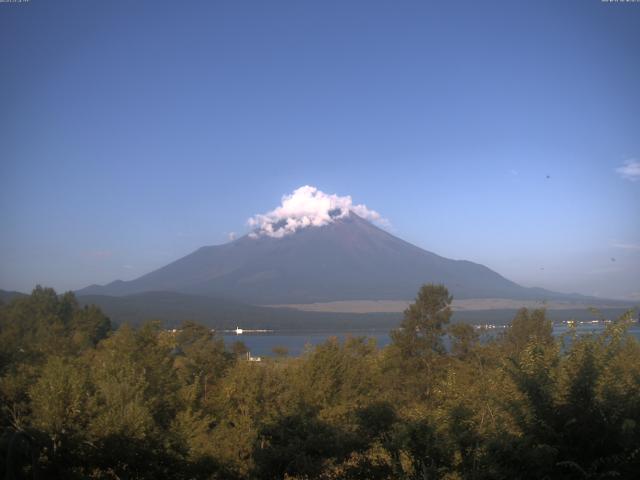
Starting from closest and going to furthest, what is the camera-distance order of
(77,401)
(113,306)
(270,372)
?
1. (77,401)
2. (270,372)
3. (113,306)

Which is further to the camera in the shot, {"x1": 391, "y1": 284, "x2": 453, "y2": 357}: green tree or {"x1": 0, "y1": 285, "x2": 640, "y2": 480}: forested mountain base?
{"x1": 391, "y1": 284, "x2": 453, "y2": 357}: green tree

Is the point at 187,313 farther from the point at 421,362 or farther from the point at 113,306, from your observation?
the point at 421,362

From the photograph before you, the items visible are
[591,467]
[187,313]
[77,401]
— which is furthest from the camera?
[187,313]

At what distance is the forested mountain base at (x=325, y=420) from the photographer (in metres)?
7.00

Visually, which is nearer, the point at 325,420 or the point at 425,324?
the point at 325,420

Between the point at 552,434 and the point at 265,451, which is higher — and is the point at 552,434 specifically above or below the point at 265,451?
above

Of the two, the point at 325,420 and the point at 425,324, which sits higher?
the point at 425,324

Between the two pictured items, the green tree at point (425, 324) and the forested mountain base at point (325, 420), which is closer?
the forested mountain base at point (325, 420)

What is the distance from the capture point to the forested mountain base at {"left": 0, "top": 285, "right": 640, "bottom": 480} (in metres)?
7.00

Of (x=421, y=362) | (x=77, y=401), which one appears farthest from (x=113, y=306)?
(x=77, y=401)

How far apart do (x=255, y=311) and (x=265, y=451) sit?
135 metres

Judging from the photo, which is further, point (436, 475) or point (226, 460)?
point (226, 460)

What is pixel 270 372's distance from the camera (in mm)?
21469

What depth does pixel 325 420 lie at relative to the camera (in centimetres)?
1450
